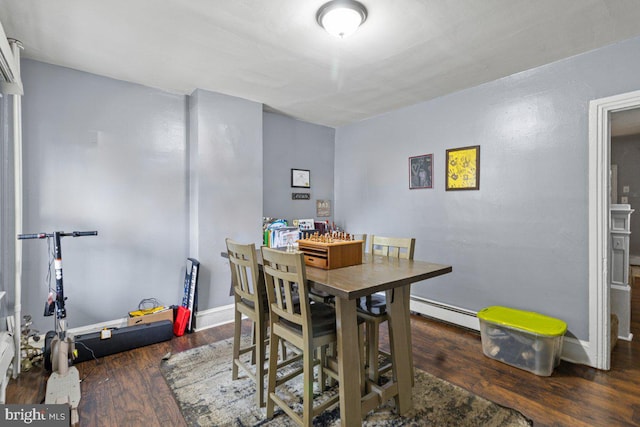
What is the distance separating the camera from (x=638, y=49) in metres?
2.19

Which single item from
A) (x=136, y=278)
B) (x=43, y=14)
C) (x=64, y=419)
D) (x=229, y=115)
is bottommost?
(x=64, y=419)

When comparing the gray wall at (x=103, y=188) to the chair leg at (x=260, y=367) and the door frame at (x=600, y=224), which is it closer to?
the chair leg at (x=260, y=367)

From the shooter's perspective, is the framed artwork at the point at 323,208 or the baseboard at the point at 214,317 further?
the framed artwork at the point at 323,208

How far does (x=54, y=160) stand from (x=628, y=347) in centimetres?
524

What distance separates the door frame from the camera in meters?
2.33

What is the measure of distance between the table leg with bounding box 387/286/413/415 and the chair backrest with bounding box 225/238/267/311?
0.81 m

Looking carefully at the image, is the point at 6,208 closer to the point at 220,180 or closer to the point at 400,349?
the point at 220,180

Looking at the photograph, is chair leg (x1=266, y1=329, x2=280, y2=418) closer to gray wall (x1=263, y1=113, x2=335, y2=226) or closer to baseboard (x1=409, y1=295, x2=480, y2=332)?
baseboard (x1=409, y1=295, x2=480, y2=332)

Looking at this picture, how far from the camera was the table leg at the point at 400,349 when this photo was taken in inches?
72.3

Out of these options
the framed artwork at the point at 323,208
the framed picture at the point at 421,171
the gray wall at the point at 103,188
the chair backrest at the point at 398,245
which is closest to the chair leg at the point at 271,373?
the chair backrest at the point at 398,245

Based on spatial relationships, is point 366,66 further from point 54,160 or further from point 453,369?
point 54,160

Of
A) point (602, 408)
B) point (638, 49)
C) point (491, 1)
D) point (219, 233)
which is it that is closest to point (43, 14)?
point (219, 233)

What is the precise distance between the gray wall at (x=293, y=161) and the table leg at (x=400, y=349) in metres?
2.53

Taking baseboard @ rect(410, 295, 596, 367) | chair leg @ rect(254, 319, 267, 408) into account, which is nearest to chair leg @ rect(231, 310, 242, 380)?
chair leg @ rect(254, 319, 267, 408)
